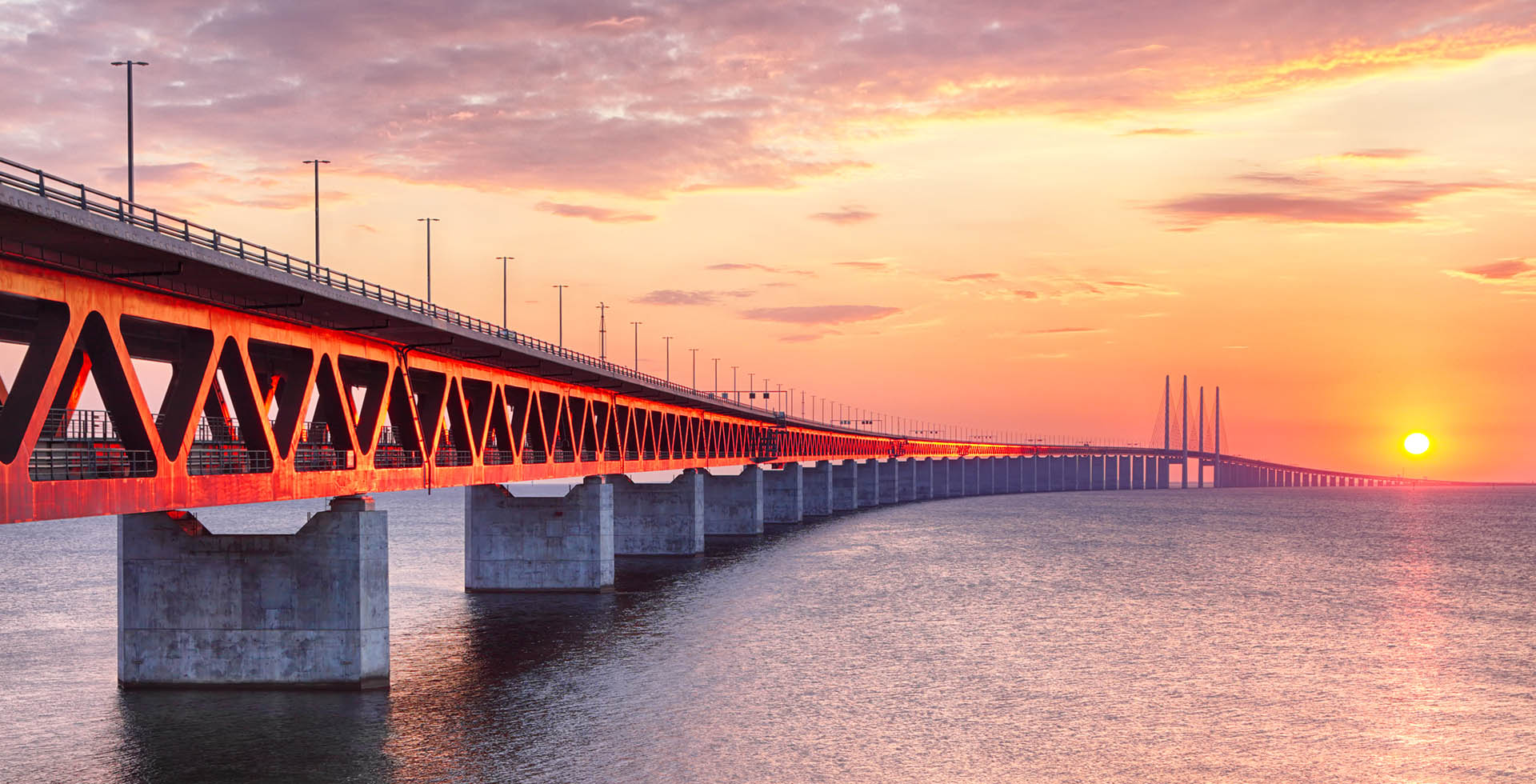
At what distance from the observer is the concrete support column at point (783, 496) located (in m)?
153

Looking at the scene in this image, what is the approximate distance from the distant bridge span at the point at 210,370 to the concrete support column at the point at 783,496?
94503 mm

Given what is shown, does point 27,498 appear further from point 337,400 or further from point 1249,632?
point 1249,632

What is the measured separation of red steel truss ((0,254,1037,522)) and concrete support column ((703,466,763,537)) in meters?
60.6

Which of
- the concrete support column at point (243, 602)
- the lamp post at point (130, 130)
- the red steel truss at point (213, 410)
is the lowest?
the concrete support column at point (243, 602)

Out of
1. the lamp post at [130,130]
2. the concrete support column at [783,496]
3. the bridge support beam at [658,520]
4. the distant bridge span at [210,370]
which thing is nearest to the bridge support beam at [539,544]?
the distant bridge span at [210,370]

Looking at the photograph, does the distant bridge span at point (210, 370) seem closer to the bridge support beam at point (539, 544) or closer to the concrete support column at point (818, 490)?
the bridge support beam at point (539, 544)

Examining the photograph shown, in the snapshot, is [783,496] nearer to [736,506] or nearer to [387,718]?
[736,506]

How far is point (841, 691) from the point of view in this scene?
43.1 meters

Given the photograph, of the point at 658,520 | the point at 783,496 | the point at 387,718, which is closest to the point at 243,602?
the point at 387,718

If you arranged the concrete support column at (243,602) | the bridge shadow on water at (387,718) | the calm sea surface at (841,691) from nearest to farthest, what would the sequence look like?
the bridge shadow on water at (387,718) < the calm sea surface at (841,691) < the concrete support column at (243,602)

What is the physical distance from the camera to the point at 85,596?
76625mm

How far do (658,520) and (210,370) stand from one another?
65950 mm

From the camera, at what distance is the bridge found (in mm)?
26188

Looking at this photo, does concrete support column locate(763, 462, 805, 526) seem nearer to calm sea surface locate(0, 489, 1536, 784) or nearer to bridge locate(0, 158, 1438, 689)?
calm sea surface locate(0, 489, 1536, 784)
